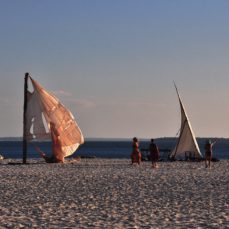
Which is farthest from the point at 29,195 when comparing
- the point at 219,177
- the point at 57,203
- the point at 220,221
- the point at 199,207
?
the point at 219,177

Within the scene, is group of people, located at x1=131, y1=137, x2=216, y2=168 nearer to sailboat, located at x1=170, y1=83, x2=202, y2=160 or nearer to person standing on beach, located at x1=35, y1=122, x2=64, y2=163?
person standing on beach, located at x1=35, y1=122, x2=64, y2=163

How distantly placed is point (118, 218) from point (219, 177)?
45.7ft

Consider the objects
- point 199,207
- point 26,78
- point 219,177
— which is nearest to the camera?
point 199,207

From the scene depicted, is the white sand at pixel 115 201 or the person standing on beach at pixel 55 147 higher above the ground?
the person standing on beach at pixel 55 147

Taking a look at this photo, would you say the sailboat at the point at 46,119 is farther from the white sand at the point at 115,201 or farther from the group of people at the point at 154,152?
the white sand at the point at 115,201

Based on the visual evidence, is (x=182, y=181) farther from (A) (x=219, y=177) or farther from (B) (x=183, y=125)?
(B) (x=183, y=125)

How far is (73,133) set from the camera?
44.8m

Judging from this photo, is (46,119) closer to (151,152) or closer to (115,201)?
(151,152)

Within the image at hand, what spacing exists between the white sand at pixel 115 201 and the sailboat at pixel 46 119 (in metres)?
13.2

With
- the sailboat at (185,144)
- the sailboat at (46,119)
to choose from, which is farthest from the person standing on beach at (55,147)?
the sailboat at (185,144)

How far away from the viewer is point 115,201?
19078 millimetres

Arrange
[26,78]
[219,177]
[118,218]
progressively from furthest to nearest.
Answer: [26,78] → [219,177] → [118,218]

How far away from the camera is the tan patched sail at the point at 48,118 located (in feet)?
138

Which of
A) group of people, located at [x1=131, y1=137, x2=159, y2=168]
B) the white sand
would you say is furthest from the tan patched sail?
the white sand
